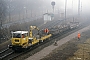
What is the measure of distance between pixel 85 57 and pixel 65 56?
2416mm

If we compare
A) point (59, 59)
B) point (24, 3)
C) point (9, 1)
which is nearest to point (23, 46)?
point (59, 59)

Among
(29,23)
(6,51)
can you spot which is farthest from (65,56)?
(29,23)

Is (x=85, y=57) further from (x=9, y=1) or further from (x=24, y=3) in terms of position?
(x=24, y=3)

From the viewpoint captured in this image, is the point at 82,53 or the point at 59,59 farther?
the point at 82,53

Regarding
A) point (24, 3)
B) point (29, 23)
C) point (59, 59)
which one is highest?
point (24, 3)

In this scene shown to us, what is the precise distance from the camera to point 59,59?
21516mm

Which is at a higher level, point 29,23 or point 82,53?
point 29,23

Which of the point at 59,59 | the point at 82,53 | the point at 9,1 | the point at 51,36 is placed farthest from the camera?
the point at 9,1

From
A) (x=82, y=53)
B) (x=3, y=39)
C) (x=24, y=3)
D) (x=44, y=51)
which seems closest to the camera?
(x=82, y=53)

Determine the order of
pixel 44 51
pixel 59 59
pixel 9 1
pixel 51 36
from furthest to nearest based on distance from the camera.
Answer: pixel 9 1
pixel 51 36
pixel 44 51
pixel 59 59

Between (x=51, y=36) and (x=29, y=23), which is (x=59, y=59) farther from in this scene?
(x=29, y=23)

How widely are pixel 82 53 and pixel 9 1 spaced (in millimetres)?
58989

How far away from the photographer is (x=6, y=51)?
26156 mm

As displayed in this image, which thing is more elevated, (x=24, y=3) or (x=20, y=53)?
(x=24, y=3)
